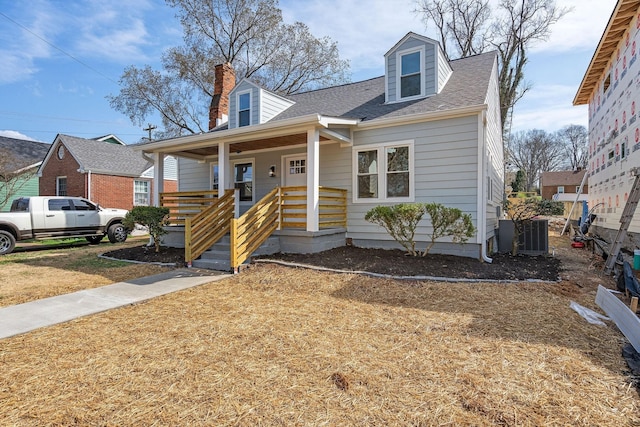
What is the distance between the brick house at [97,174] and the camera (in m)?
18.3

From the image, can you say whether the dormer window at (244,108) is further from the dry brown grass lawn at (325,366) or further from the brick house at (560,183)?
the brick house at (560,183)

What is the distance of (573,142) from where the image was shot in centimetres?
5259

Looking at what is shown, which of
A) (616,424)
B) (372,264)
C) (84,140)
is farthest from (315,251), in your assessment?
(84,140)

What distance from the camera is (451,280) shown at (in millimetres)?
5797

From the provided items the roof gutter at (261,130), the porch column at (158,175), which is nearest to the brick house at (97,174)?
the porch column at (158,175)

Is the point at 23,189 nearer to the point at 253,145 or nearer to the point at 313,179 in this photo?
the point at 253,145

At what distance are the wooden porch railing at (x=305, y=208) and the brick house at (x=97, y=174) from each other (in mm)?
14415

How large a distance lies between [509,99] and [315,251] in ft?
57.1

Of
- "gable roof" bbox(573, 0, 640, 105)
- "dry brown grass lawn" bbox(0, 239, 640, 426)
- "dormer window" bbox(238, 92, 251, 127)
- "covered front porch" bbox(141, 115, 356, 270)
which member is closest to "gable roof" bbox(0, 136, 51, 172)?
A: "dormer window" bbox(238, 92, 251, 127)

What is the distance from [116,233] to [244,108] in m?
6.72

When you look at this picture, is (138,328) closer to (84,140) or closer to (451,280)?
(451,280)

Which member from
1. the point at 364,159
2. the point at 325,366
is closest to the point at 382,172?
the point at 364,159

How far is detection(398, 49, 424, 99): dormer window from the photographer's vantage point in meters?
9.24

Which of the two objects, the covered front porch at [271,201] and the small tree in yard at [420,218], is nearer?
the small tree in yard at [420,218]
